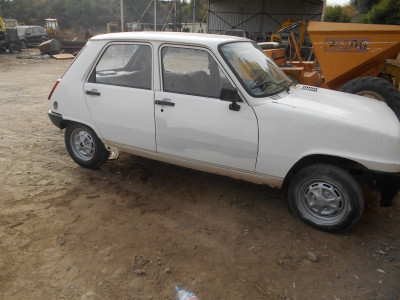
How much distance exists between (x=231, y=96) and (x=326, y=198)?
1382 mm

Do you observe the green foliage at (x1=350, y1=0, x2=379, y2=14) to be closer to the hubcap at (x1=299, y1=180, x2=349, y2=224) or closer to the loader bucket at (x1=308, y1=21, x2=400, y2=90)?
the loader bucket at (x1=308, y1=21, x2=400, y2=90)

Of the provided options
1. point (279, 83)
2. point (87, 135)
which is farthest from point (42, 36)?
point (279, 83)

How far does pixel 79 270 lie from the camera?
2631mm

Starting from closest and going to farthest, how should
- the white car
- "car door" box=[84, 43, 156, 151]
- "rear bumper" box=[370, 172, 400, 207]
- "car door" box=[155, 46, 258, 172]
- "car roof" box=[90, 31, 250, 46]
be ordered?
"rear bumper" box=[370, 172, 400, 207], the white car, "car door" box=[155, 46, 258, 172], "car roof" box=[90, 31, 250, 46], "car door" box=[84, 43, 156, 151]

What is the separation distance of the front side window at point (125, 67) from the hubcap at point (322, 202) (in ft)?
6.81

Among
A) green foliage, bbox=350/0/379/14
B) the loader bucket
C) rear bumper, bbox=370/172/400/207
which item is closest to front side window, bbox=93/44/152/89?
rear bumper, bbox=370/172/400/207

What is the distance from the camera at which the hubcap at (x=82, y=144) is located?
168 inches

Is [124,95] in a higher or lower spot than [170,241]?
higher

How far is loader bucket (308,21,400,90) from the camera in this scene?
578cm

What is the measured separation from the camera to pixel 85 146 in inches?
171

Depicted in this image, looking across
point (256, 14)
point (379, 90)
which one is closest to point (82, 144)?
point (379, 90)

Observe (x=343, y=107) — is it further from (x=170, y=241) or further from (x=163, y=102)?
(x=170, y=241)

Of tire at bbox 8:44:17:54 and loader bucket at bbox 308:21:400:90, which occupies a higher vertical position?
loader bucket at bbox 308:21:400:90

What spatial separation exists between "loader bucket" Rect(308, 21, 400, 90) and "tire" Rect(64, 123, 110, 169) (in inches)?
188
